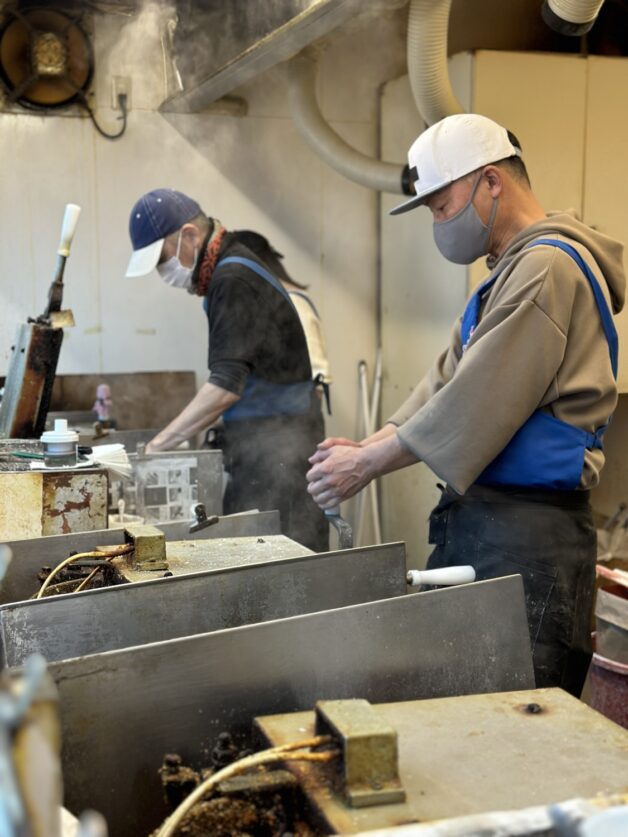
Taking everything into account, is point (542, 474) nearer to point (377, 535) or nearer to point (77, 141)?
point (377, 535)

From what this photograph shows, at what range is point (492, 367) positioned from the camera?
5.41ft

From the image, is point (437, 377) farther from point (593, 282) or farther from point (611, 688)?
point (611, 688)

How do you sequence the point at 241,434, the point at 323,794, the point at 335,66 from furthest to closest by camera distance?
the point at 335,66, the point at 241,434, the point at 323,794

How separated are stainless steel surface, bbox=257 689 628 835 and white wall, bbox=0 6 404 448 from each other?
3.09 meters

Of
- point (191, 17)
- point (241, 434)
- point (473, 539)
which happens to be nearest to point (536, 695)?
point (473, 539)

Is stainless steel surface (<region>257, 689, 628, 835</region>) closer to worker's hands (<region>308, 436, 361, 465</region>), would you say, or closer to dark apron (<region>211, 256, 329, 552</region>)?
worker's hands (<region>308, 436, 361, 465</region>)

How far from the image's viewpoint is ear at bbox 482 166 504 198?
1.83 m

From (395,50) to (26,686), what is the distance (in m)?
3.96

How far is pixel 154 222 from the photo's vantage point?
2.91m

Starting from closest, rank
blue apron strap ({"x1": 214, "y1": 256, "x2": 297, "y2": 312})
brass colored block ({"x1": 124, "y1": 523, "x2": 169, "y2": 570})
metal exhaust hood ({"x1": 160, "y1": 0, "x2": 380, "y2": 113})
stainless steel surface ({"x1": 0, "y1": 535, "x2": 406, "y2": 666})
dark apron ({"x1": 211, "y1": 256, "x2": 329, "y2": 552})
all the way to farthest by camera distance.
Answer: stainless steel surface ({"x1": 0, "y1": 535, "x2": 406, "y2": 666}) < brass colored block ({"x1": 124, "y1": 523, "x2": 169, "y2": 570}) < metal exhaust hood ({"x1": 160, "y1": 0, "x2": 380, "y2": 113}) < blue apron strap ({"x1": 214, "y1": 256, "x2": 297, "y2": 312}) < dark apron ({"x1": 211, "y1": 256, "x2": 329, "y2": 552})

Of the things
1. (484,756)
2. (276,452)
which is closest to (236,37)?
(276,452)

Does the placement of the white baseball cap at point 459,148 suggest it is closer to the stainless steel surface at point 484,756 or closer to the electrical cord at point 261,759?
the stainless steel surface at point 484,756

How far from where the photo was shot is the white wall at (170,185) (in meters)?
3.65

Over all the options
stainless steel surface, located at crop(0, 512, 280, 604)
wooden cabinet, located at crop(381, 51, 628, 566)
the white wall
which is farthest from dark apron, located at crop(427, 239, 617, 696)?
the white wall
